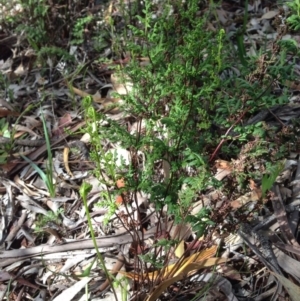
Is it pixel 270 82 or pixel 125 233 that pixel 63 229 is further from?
pixel 270 82

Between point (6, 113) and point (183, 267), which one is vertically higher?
point (6, 113)

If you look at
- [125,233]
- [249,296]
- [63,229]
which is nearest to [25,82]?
[63,229]

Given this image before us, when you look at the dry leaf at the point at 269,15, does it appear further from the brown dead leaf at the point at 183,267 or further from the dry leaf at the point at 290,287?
the dry leaf at the point at 290,287

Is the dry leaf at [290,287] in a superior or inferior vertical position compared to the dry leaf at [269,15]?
inferior

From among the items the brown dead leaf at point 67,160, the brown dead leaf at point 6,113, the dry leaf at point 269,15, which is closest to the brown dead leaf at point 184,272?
the brown dead leaf at point 67,160

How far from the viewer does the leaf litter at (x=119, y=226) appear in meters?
1.92

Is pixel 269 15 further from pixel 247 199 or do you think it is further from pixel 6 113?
pixel 6 113

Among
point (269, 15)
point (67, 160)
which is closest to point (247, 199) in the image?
point (67, 160)

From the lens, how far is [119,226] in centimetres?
227

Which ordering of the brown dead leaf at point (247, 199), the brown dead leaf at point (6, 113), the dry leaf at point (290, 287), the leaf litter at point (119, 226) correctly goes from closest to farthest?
1. the dry leaf at point (290, 287)
2. the leaf litter at point (119, 226)
3. the brown dead leaf at point (247, 199)
4. the brown dead leaf at point (6, 113)

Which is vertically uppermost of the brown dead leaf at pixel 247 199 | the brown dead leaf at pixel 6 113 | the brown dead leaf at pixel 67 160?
the brown dead leaf at pixel 6 113

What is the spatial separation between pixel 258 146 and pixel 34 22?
1780 mm

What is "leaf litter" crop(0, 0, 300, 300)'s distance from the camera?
1.92 meters

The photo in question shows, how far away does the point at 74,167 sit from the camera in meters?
2.58
